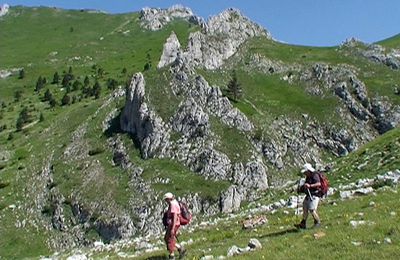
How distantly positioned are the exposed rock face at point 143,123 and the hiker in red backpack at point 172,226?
60964mm

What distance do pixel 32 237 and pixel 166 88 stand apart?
36741 mm

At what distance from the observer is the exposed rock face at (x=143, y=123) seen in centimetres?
8338

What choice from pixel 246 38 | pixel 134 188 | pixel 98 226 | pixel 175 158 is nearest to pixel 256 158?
pixel 175 158

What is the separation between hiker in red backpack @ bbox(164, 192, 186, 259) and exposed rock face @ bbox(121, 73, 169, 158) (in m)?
61.0

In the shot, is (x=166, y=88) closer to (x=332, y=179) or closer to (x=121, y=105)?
(x=121, y=105)

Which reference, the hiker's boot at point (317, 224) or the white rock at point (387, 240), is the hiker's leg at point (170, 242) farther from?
the white rock at point (387, 240)

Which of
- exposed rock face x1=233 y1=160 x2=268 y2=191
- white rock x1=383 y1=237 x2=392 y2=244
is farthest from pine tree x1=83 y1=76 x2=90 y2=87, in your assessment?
white rock x1=383 y1=237 x2=392 y2=244

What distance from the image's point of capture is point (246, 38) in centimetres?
15938

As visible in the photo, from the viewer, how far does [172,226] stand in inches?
805

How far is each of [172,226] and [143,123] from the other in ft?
224

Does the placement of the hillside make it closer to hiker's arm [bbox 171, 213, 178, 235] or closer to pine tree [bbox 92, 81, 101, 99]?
hiker's arm [bbox 171, 213, 178, 235]

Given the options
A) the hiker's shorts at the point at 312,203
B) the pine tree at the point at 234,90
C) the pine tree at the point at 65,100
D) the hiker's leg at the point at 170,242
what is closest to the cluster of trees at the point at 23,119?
the pine tree at the point at 65,100

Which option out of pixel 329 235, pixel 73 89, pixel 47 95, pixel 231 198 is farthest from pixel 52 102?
pixel 329 235

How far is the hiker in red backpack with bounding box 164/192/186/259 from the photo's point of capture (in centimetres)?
2028
